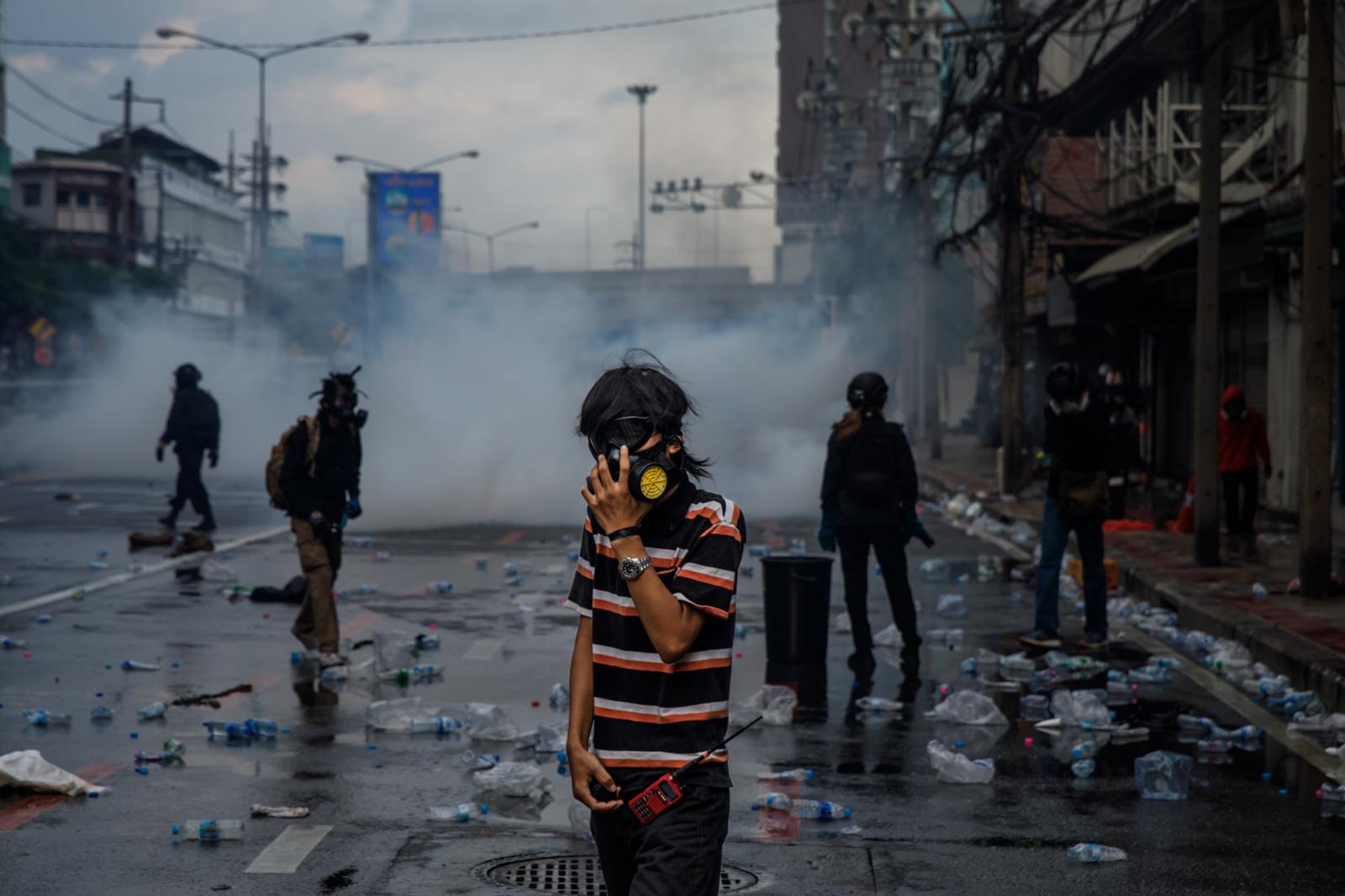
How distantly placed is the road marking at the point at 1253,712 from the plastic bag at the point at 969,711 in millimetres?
1344

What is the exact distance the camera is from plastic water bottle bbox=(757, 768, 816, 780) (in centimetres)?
723

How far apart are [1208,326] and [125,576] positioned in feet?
33.0

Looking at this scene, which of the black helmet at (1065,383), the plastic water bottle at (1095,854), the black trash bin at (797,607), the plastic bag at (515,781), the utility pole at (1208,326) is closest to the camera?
the plastic water bottle at (1095,854)

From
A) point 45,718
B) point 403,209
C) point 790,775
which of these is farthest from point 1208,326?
point 403,209

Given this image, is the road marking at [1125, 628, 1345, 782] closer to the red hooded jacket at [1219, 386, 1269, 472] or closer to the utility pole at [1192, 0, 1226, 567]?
the utility pole at [1192, 0, 1226, 567]

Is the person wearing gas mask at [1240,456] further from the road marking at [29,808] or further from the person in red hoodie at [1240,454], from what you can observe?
the road marking at [29,808]

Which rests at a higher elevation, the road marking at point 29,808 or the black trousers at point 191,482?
the black trousers at point 191,482

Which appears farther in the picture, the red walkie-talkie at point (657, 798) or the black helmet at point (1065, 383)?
the black helmet at point (1065, 383)

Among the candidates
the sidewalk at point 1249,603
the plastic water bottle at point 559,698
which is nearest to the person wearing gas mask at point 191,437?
the sidewalk at point 1249,603

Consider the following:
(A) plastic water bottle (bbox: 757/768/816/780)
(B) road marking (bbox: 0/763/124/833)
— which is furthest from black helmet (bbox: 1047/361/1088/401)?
(B) road marking (bbox: 0/763/124/833)

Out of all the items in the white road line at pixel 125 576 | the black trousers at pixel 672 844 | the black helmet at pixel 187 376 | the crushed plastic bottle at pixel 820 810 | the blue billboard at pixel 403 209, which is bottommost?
the white road line at pixel 125 576

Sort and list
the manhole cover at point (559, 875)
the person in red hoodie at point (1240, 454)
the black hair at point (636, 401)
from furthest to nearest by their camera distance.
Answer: the person in red hoodie at point (1240, 454), the manhole cover at point (559, 875), the black hair at point (636, 401)

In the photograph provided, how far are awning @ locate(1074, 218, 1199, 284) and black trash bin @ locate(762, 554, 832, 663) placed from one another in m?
12.3

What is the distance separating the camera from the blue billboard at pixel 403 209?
63.3 meters
